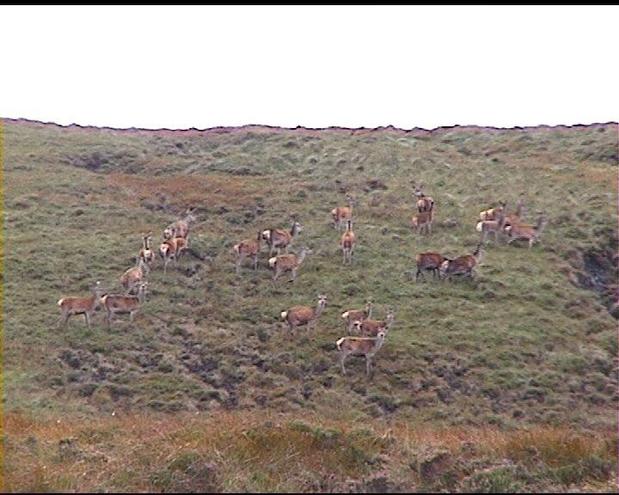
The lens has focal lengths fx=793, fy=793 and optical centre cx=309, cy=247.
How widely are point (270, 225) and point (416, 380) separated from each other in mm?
13525

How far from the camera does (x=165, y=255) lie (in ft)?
91.4

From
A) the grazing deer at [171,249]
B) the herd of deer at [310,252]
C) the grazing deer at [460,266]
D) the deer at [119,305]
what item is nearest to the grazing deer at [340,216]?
the herd of deer at [310,252]

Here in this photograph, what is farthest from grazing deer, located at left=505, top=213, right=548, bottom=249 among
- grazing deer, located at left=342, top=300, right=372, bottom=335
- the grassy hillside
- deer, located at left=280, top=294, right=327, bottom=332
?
deer, located at left=280, top=294, right=327, bottom=332

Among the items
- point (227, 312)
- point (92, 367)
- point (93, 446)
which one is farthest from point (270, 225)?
point (93, 446)

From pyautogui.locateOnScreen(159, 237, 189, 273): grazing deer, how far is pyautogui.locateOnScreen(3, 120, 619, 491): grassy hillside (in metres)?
0.58

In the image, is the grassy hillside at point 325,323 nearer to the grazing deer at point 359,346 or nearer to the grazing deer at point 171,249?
the grazing deer at point 359,346

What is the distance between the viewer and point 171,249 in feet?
92.1

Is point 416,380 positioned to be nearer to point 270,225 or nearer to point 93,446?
point 93,446

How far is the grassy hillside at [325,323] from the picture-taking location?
1169 cm

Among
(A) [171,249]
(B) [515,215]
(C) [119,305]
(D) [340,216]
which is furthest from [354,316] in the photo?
(B) [515,215]

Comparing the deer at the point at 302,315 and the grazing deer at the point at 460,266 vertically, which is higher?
the grazing deer at the point at 460,266

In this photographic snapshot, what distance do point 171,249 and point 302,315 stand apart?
6912 millimetres

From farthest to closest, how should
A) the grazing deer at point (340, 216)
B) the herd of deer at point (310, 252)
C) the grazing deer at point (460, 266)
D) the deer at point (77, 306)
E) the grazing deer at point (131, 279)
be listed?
the grazing deer at point (340, 216) → the grazing deer at point (460, 266) → the grazing deer at point (131, 279) → the deer at point (77, 306) → the herd of deer at point (310, 252)

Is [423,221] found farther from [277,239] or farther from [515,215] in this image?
[277,239]
